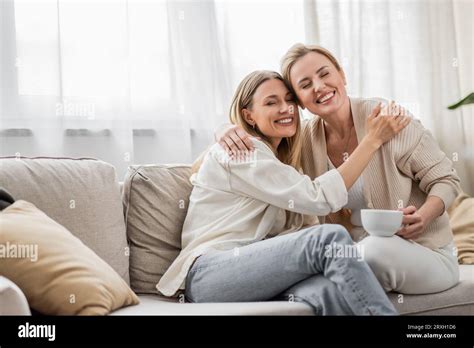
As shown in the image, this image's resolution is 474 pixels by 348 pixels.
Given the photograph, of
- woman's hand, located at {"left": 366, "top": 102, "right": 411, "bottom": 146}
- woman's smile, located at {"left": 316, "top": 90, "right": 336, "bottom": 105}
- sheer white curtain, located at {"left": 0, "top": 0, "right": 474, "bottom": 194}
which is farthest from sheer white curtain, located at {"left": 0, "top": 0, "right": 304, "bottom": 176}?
woman's hand, located at {"left": 366, "top": 102, "right": 411, "bottom": 146}

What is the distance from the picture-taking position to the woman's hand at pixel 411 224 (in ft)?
5.59

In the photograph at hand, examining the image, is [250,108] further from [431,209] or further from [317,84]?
[431,209]

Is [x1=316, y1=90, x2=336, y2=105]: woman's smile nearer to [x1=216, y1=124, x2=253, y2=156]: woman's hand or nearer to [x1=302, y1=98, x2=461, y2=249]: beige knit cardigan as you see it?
[x1=302, y1=98, x2=461, y2=249]: beige knit cardigan

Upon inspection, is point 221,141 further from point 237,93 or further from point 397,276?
point 397,276

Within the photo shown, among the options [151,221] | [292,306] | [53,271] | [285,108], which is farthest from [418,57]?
[53,271]

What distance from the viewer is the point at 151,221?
179 cm

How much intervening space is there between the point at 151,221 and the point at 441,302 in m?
0.81

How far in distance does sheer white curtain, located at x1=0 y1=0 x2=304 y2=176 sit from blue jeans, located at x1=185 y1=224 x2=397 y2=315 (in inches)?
33.0

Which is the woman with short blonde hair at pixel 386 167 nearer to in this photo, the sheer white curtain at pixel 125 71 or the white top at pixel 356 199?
the white top at pixel 356 199

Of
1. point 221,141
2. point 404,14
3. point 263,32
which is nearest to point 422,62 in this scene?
point 404,14

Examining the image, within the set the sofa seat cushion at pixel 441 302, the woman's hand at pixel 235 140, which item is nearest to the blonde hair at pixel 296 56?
the woman's hand at pixel 235 140

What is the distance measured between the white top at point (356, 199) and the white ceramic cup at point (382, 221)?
0.26 m
